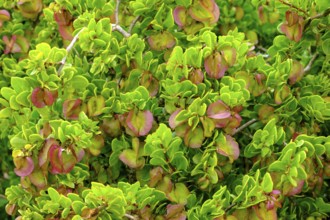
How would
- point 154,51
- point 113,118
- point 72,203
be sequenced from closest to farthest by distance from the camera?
point 72,203, point 113,118, point 154,51

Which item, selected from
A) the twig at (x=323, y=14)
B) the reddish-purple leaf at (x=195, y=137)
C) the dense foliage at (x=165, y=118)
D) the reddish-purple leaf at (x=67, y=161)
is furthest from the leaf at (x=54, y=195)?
the twig at (x=323, y=14)

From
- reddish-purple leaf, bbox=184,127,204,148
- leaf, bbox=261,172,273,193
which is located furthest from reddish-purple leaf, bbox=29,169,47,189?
leaf, bbox=261,172,273,193

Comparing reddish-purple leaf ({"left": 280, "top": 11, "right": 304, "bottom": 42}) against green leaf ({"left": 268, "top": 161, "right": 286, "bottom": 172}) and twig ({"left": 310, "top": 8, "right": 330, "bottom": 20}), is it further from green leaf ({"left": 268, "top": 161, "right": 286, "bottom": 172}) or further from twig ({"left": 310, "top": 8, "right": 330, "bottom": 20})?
green leaf ({"left": 268, "top": 161, "right": 286, "bottom": 172})

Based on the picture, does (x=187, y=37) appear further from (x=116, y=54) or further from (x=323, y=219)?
(x=323, y=219)

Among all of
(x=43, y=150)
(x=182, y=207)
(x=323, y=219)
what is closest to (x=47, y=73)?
(x=43, y=150)

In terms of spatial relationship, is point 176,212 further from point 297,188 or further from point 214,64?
point 214,64

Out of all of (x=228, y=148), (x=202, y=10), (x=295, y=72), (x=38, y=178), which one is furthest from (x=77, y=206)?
(x=295, y=72)

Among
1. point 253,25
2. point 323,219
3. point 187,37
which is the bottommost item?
point 323,219
